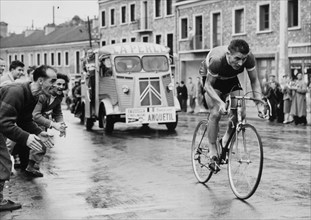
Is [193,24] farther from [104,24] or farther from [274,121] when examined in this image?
[274,121]

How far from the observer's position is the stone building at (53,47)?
70.1 meters

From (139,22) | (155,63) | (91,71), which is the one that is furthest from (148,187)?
(139,22)

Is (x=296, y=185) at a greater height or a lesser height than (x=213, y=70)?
lesser

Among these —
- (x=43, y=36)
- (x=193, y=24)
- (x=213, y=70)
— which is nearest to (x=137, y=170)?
(x=213, y=70)

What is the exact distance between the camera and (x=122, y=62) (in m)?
19.6

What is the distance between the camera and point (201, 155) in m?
9.33

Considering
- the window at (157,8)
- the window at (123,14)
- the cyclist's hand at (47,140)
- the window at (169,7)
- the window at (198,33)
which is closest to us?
the cyclist's hand at (47,140)

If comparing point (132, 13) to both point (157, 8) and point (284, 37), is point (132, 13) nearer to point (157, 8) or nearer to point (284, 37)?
point (157, 8)

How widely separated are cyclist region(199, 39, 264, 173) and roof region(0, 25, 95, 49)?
60353 millimetres

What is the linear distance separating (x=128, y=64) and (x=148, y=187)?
10782 mm

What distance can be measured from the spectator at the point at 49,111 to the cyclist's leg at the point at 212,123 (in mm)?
1892

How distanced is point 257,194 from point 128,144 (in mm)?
7341

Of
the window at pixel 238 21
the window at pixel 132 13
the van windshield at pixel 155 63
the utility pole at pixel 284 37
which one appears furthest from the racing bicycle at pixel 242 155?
the window at pixel 132 13

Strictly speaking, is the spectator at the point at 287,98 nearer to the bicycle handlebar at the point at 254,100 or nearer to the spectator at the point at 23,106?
the bicycle handlebar at the point at 254,100
